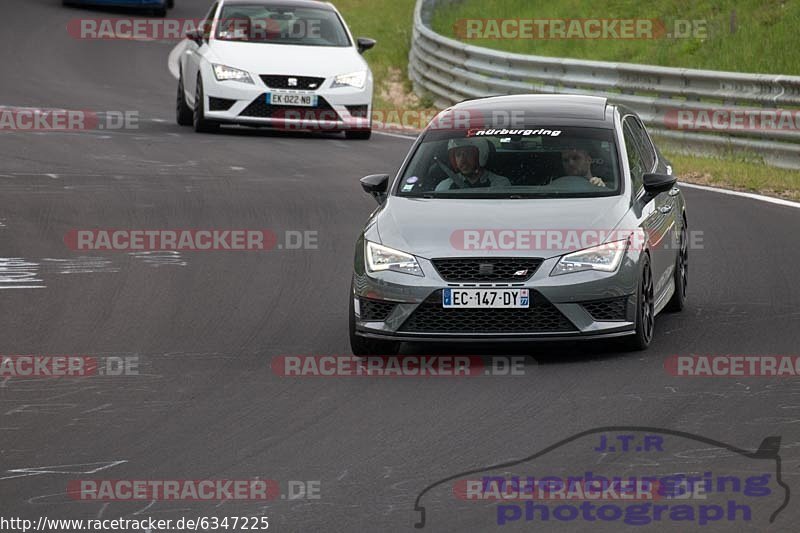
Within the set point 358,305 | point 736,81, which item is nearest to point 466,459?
point 358,305

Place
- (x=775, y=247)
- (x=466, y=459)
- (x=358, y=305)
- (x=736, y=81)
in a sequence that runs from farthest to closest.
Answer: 1. (x=736, y=81)
2. (x=775, y=247)
3. (x=358, y=305)
4. (x=466, y=459)

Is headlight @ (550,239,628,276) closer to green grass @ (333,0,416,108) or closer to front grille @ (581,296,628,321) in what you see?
front grille @ (581,296,628,321)

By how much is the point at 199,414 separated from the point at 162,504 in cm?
175

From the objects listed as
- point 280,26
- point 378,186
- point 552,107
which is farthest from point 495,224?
point 280,26

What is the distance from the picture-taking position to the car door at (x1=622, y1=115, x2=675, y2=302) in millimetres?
10727

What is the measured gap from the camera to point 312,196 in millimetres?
17344

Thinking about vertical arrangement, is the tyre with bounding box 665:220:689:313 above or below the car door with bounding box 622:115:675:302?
below

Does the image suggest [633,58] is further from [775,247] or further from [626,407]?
[626,407]

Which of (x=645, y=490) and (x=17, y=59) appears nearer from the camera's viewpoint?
(x=645, y=490)

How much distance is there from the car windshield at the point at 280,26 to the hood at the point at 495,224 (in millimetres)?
12939

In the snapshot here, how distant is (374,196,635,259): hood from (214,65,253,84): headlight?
11.8 meters

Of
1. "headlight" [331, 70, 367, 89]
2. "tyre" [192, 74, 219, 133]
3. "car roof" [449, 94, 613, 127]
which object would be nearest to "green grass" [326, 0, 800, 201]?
"headlight" [331, 70, 367, 89]

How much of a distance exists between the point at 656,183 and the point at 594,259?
1005mm

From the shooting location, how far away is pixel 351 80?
2252 centimetres
